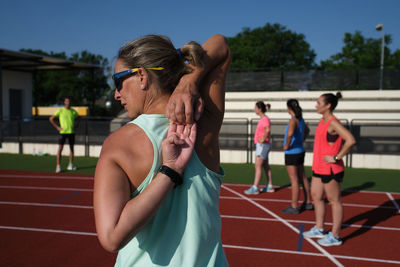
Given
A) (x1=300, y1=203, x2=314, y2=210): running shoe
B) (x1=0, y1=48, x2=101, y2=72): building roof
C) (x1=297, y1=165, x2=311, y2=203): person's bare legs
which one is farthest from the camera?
(x1=0, y1=48, x2=101, y2=72): building roof

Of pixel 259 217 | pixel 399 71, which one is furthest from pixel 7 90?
pixel 399 71

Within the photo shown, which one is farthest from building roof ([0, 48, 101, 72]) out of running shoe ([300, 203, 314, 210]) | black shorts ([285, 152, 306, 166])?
A: running shoe ([300, 203, 314, 210])

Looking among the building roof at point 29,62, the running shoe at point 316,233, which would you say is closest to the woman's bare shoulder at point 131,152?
the running shoe at point 316,233

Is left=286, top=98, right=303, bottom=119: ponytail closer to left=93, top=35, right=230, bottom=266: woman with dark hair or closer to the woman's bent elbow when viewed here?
left=93, top=35, right=230, bottom=266: woman with dark hair

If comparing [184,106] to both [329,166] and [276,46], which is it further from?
[276,46]

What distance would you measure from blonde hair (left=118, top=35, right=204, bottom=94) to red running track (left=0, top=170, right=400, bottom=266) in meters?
3.45

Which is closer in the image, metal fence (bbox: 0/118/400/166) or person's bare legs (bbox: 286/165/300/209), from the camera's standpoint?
person's bare legs (bbox: 286/165/300/209)

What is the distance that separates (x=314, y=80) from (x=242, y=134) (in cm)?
912

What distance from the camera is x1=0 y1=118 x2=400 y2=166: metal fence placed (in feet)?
37.6

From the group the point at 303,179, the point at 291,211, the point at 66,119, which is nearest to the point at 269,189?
the point at 303,179

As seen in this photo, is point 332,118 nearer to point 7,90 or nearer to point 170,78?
point 170,78

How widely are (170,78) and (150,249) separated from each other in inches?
24.7

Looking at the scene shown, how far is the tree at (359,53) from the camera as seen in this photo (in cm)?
4609

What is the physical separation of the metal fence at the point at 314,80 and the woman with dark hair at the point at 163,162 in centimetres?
1990
